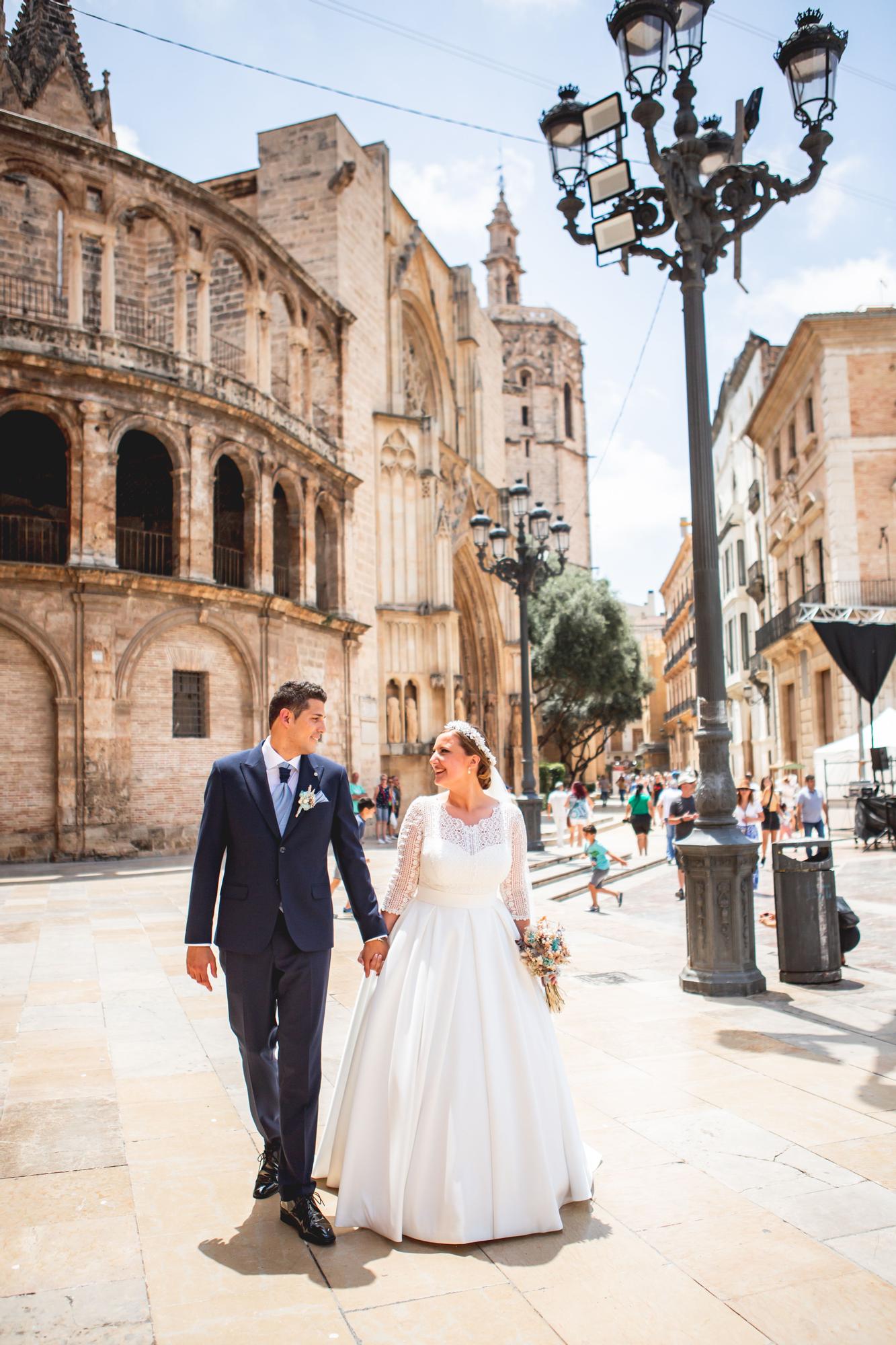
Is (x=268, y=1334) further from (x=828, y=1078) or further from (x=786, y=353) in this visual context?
(x=786, y=353)

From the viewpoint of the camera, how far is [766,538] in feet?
117

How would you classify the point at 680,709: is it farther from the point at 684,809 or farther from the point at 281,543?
the point at 684,809

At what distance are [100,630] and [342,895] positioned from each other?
27.4ft

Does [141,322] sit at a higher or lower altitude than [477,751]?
higher

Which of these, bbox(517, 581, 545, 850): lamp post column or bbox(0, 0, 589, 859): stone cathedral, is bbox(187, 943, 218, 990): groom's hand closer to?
bbox(517, 581, 545, 850): lamp post column

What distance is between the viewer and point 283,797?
12.2ft

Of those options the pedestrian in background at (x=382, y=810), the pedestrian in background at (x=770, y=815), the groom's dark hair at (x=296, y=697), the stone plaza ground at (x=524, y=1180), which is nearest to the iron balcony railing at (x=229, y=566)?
the pedestrian in background at (x=382, y=810)

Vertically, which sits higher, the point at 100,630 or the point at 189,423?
the point at 189,423

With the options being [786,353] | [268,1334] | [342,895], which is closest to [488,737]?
[786,353]

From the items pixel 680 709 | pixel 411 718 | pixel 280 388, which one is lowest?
pixel 411 718

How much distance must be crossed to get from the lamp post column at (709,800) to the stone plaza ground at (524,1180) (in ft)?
0.94

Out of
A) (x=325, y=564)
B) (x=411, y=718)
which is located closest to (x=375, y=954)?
(x=325, y=564)

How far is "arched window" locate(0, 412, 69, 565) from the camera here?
21992mm

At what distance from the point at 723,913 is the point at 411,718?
2227 centimetres
